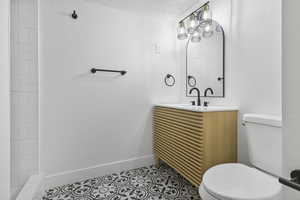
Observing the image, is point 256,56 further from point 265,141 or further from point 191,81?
point 191,81

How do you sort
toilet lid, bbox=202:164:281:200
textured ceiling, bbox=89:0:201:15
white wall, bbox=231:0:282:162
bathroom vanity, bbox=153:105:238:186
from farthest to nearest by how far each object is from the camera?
textured ceiling, bbox=89:0:201:15
bathroom vanity, bbox=153:105:238:186
white wall, bbox=231:0:282:162
toilet lid, bbox=202:164:281:200

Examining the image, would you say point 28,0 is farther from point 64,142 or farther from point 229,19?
point 229,19

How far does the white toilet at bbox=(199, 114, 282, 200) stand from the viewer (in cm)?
90

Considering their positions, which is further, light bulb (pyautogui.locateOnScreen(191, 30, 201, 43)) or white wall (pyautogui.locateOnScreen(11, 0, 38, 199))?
light bulb (pyautogui.locateOnScreen(191, 30, 201, 43))

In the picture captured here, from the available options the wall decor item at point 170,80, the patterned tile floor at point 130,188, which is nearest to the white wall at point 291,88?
the patterned tile floor at point 130,188

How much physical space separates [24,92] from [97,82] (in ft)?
2.37

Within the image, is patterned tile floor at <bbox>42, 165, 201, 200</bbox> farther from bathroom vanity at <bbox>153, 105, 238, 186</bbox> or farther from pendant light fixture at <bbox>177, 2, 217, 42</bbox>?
pendant light fixture at <bbox>177, 2, 217, 42</bbox>

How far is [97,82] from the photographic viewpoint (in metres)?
1.96

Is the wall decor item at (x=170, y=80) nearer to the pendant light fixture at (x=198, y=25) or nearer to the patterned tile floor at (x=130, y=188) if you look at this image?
the pendant light fixture at (x=198, y=25)

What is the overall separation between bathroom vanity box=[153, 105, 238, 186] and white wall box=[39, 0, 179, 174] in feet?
2.09

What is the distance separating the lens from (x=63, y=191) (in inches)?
65.3
